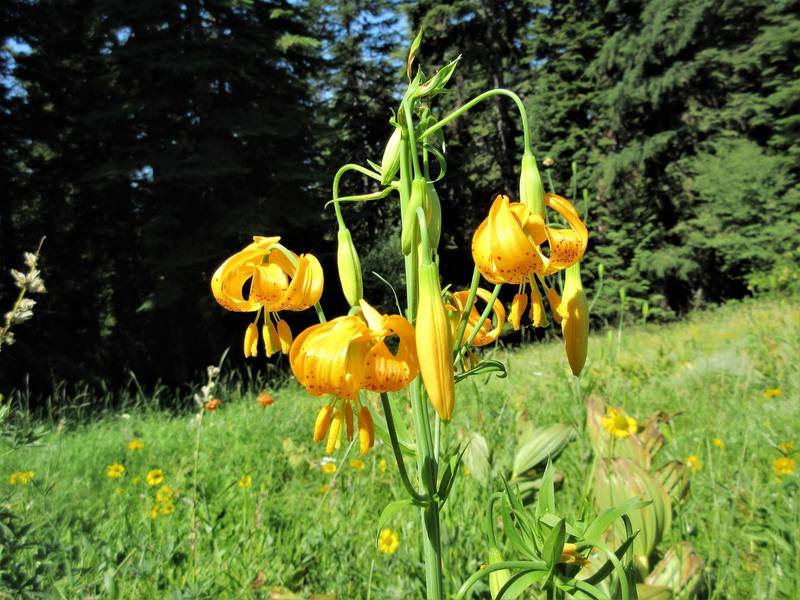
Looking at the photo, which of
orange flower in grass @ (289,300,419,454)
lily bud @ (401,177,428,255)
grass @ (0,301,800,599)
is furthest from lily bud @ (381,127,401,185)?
grass @ (0,301,800,599)

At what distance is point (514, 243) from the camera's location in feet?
2.04

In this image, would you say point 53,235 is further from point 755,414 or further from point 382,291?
point 755,414

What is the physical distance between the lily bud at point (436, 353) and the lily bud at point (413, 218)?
0.29 feet

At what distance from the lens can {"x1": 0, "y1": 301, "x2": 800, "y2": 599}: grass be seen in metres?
1.16

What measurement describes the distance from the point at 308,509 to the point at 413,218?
51.1 inches

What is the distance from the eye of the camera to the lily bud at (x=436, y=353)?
552mm

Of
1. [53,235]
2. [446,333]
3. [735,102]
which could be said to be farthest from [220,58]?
[735,102]

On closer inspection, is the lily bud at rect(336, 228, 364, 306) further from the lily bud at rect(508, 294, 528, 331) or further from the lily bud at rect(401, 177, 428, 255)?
the lily bud at rect(508, 294, 528, 331)

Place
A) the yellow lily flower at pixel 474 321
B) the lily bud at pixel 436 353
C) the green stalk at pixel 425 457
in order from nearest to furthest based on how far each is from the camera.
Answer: the lily bud at pixel 436 353
the green stalk at pixel 425 457
the yellow lily flower at pixel 474 321

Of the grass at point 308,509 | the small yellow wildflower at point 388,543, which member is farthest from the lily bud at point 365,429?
the small yellow wildflower at point 388,543

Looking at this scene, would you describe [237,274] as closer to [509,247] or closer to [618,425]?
[509,247]

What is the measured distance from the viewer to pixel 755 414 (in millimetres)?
2180

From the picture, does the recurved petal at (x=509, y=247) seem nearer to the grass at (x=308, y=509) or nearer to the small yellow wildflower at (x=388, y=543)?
the grass at (x=308, y=509)

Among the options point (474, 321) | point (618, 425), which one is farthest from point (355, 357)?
point (618, 425)
